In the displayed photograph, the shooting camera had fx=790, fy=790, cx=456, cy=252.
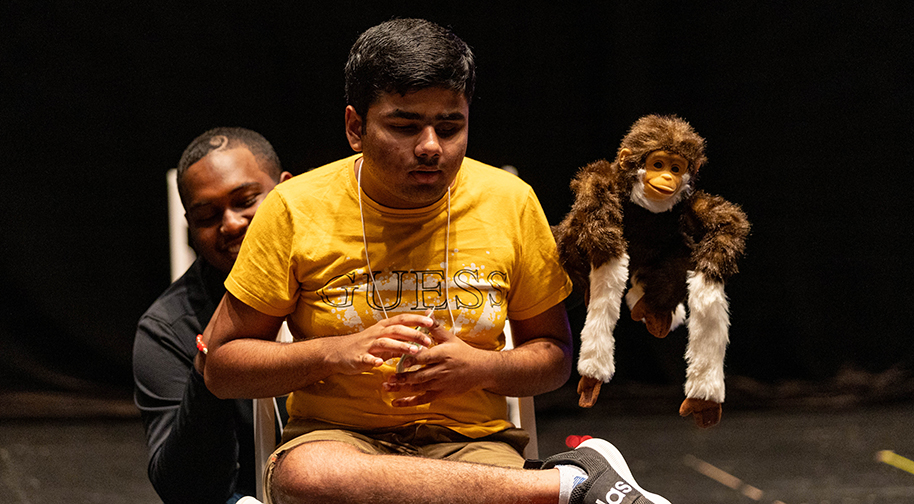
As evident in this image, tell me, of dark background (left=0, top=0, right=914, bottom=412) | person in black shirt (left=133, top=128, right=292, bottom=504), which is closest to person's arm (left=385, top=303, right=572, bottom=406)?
person in black shirt (left=133, top=128, right=292, bottom=504)

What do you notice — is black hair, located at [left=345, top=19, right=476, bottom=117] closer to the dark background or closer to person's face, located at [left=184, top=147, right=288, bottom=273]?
person's face, located at [left=184, top=147, right=288, bottom=273]

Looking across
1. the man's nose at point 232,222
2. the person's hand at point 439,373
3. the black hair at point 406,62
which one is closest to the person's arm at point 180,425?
the man's nose at point 232,222

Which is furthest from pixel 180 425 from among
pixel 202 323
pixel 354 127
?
pixel 354 127

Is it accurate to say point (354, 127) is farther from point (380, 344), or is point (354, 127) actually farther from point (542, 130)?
point (542, 130)

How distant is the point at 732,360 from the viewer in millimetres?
3371

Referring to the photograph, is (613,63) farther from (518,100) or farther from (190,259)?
(190,259)

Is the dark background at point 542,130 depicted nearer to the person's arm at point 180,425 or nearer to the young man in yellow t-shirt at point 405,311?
the person's arm at point 180,425

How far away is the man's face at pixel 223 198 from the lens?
1.73m

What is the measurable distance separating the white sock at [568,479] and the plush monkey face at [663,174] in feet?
1.48

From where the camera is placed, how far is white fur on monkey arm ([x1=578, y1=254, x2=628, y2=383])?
1265 millimetres

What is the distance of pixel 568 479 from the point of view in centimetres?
124

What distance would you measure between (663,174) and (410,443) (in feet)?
2.08

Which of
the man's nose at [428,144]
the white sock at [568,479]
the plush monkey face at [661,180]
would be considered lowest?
the white sock at [568,479]

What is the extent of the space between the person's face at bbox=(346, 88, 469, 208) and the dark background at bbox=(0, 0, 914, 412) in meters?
1.90
